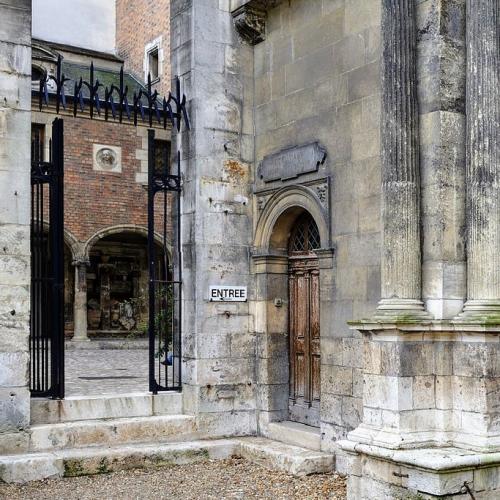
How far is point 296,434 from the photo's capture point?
870 cm

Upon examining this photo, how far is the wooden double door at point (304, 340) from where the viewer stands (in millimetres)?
8891

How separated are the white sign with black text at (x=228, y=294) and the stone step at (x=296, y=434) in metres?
1.46

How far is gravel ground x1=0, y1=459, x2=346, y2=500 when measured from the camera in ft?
23.8

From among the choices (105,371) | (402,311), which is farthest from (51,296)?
(105,371)

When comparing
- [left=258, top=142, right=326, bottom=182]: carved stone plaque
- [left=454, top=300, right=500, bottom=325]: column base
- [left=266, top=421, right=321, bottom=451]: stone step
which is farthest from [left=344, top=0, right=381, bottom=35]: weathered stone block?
[left=266, top=421, right=321, bottom=451]: stone step

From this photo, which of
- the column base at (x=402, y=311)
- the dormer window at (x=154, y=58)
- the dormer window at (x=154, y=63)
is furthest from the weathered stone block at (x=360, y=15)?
the dormer window at (x=154, y=63)

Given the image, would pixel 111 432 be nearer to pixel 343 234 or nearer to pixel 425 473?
pixel 343 234

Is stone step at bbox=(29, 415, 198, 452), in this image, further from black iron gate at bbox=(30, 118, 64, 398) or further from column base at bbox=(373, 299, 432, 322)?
column base at bbox=(373, 299, 432, 322)

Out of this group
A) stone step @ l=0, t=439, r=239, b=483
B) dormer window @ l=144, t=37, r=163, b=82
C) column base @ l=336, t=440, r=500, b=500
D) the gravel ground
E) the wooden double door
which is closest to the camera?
column base @ l=336, t=440, r=500, b=500

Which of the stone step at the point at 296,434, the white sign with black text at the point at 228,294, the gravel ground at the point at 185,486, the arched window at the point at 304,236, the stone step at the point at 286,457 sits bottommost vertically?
the gravel ground at the point at 185,486

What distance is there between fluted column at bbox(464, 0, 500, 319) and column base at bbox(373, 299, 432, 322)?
369 mm

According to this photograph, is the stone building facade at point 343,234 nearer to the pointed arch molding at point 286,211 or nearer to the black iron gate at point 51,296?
the pointed arch molding at point 286,211

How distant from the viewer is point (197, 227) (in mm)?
9180

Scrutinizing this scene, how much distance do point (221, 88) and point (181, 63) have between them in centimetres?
57
